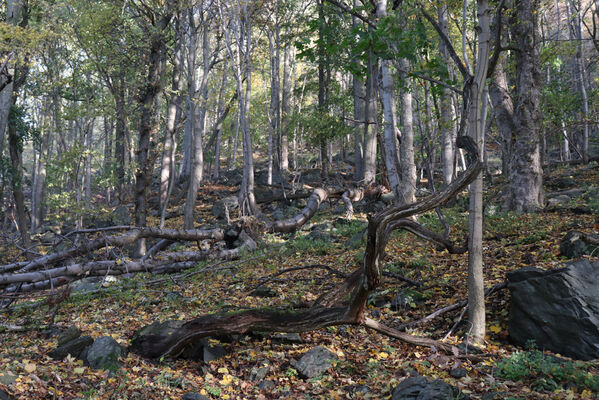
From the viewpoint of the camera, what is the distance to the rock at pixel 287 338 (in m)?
4.88

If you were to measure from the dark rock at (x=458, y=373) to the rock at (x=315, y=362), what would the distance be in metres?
1.21

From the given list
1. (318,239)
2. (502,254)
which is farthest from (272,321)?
(318,239)

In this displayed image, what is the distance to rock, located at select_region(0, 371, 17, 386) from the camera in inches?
135

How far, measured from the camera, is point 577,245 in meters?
5.46

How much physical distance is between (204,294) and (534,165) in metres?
8.02

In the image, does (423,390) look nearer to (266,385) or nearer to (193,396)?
(266,385)

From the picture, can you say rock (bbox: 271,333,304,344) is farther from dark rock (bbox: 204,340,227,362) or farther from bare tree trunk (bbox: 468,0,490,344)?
bare tree trunk (bbox: 468,0,490,344)

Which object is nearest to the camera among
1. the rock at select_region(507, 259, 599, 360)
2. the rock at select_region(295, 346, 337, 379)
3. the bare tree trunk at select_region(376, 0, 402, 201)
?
the rock at select_region(507, 259, 599, 360)

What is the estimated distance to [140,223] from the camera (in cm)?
1145

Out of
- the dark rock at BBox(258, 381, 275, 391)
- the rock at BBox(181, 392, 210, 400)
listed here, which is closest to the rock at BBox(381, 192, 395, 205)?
the dark rock at BBox(258, 381, 275, 391)

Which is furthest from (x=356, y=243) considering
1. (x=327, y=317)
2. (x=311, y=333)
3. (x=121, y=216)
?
(x=121, y=216)

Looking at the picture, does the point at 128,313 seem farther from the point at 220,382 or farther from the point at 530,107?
the point at 530,107

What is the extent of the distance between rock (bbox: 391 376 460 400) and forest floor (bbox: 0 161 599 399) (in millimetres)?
220

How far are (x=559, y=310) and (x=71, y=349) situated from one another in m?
5.29
